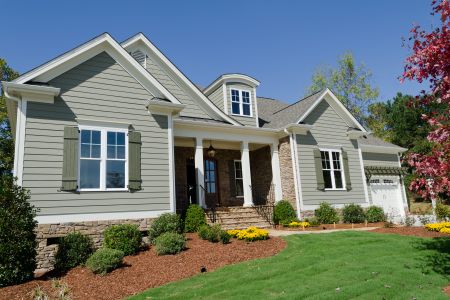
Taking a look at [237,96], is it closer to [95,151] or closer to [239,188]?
[239,188]

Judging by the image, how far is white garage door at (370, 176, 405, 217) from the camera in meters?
19.1

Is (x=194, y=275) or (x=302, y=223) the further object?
(x=302, y=223)

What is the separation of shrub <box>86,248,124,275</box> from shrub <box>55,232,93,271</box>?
654mm

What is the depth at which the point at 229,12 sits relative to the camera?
1258cm

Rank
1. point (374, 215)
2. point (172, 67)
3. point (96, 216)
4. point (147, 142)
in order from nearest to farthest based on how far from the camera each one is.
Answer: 1. point (96, 216)
2. point (147, 142)
3. point (172, 67)
4. point (374, 215)

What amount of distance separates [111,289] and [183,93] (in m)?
9.71

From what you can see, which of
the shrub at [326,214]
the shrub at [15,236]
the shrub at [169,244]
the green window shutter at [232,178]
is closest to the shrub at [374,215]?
the shrub at [326,214]

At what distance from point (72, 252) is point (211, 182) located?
8.51 meters

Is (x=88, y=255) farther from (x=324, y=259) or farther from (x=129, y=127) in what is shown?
(x=324, y=259)

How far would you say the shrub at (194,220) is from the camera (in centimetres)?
1141

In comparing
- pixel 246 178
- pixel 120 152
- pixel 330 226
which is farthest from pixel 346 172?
pixel 120 152

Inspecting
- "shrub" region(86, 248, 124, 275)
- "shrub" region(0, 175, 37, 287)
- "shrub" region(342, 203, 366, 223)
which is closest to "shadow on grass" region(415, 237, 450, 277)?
"shrub" region(342, 203, 366, 223)

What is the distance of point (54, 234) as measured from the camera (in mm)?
8992

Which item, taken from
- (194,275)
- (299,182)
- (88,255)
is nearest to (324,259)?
(194,275)
